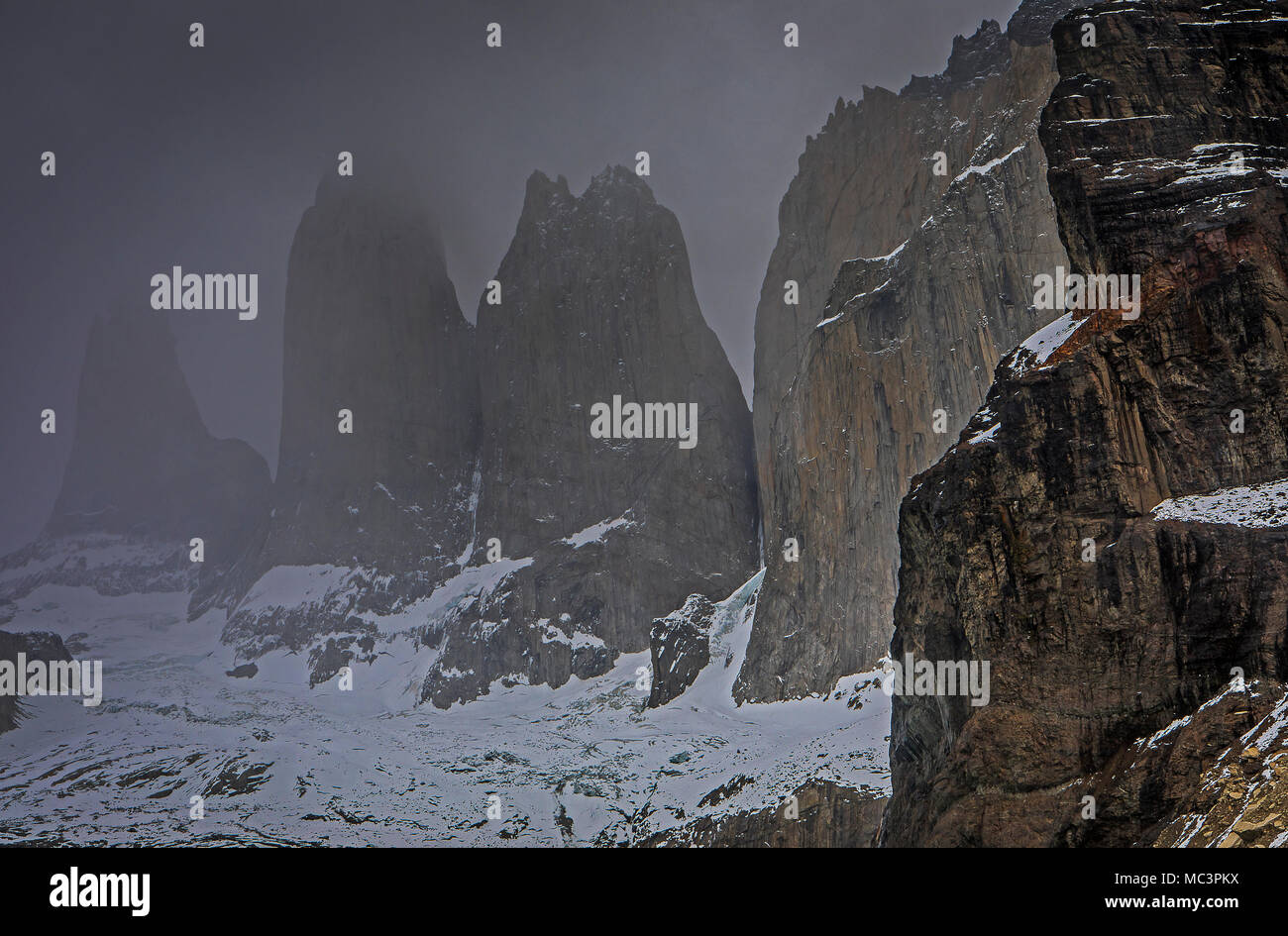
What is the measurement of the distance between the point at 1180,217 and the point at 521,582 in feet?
505

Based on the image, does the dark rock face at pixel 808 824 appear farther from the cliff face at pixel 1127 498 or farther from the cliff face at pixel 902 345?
the cliff face at pixel 1127 498

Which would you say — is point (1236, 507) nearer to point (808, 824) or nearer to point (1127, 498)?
point (1127, 498)

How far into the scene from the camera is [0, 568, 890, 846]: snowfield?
4488 inches

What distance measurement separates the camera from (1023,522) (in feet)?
150

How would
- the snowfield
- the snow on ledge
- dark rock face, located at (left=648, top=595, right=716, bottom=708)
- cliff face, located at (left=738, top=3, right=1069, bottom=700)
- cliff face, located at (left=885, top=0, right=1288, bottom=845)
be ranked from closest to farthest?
1. cliff face, located at (left=885, top=0, right=1288, bottom=845)
2. the snow on ledge
3. the snowfield
4. cliff face, located at (left=738, top=3, right=1069, bottom=700)
5. dark rock face, located at (left=648, top=595, right=716, bottom=708)

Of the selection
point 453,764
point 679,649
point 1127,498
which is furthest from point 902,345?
point 1127,498

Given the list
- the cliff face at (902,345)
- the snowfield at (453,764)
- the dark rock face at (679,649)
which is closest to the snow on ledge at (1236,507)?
the snowfield at (453,764)

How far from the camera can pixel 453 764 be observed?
14925 centimetres

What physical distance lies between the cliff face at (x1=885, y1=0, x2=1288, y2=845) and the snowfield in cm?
4534

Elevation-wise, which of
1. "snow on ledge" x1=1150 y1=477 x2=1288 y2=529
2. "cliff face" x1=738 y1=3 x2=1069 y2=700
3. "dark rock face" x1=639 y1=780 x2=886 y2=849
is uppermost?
"cliff face" x1=738 y1=3 x2=1069 y2=700

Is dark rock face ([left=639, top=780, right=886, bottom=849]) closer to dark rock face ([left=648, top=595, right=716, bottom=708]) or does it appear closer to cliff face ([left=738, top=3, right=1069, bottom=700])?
cliff face ([left=738, top=3, right=1069, bottom=700])

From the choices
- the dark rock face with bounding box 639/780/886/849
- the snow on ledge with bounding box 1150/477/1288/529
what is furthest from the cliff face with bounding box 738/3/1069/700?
the snow on ledge with bounding box 1150/477/1288/529

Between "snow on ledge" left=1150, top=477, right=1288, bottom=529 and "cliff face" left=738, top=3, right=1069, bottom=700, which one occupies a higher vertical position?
"cliff face" left=738, top=3, right=1069, bottom=700
